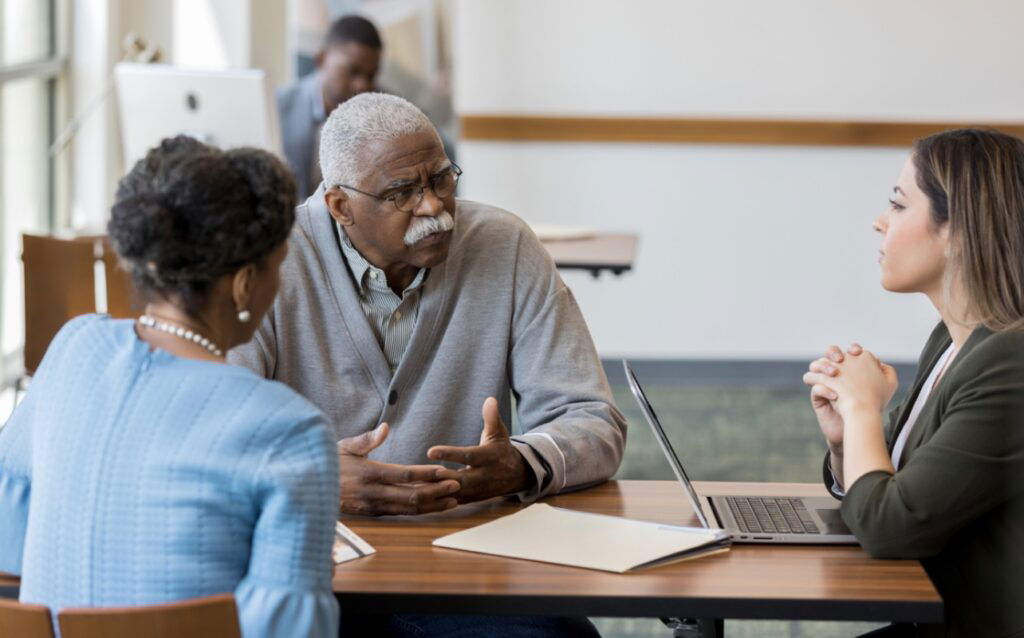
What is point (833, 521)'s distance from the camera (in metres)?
1.89

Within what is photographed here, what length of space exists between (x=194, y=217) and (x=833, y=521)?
1005 mm

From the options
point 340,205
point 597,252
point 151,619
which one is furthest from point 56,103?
point 151,619

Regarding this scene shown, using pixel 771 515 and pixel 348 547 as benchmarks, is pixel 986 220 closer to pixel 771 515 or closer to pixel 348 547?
pixel 771 515

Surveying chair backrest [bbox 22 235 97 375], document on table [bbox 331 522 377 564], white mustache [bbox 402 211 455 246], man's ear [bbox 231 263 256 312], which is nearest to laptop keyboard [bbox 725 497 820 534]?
document on table [bbox 331 522 377 564]

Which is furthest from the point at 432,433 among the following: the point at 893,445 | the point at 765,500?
the point at 893,445

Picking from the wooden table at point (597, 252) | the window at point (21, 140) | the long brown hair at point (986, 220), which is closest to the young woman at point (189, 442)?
the long brown hair at point (986, 220)

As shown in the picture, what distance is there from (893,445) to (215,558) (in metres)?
1.07

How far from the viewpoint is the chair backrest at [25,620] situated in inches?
52.5

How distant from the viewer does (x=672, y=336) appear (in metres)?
6.41

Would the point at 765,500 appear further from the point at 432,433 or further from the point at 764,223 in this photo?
the point at 764,223

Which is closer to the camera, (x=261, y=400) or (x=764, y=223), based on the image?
(x=261, y=400)

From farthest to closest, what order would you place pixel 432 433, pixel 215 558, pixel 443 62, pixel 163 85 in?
pixel 443 62 → pixel 163 85 → pixel 432 433 → pixel 215 558

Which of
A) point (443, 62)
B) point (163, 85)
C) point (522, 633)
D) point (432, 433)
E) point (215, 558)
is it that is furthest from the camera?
point (443, 62)

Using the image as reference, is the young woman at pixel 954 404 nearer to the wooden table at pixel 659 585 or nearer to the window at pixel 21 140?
the wooden table at pixel 659 585
